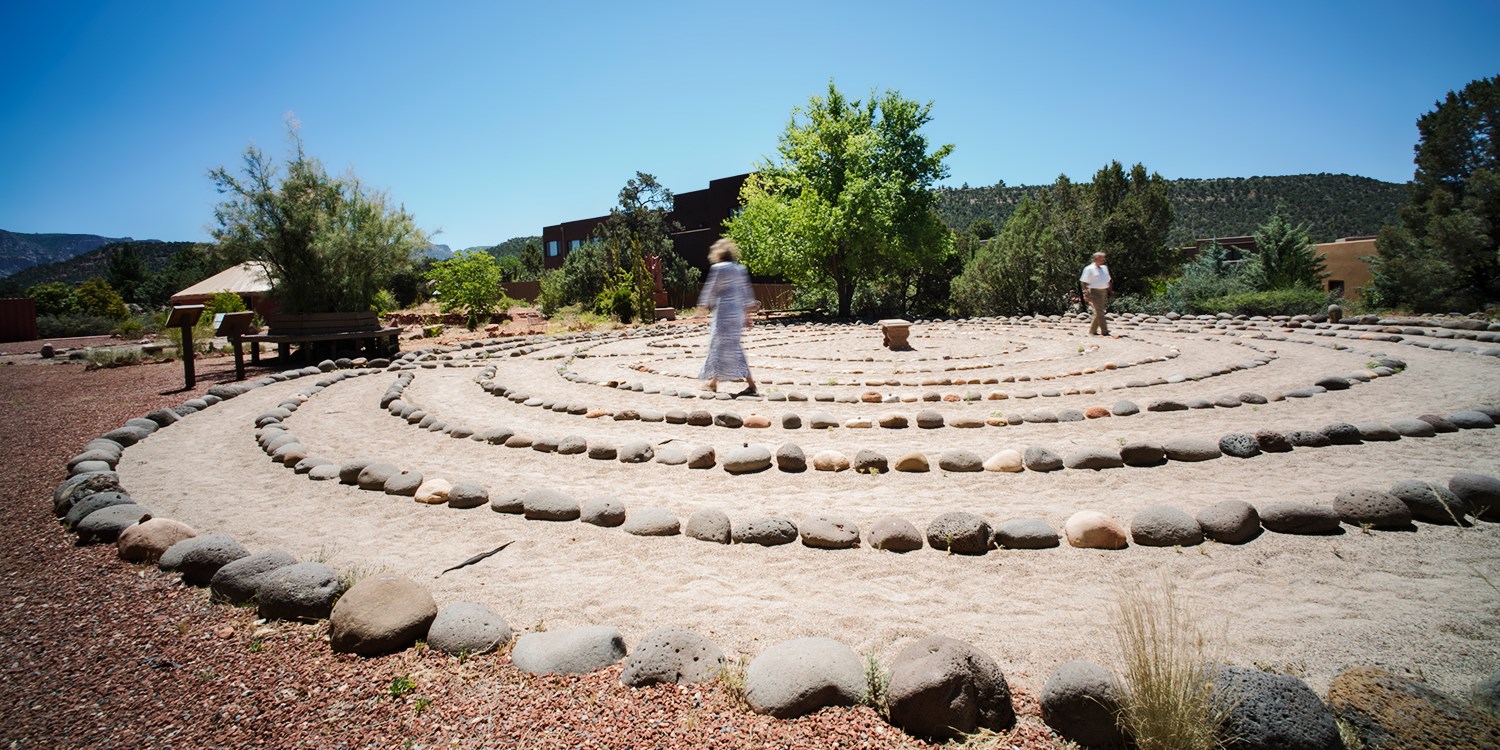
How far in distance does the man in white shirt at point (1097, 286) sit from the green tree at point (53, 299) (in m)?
41.4

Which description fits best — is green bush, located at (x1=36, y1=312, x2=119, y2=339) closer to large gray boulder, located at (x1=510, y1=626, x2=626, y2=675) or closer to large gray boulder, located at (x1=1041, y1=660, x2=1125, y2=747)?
large gray boulder, located at (x1=510, y1=626, x2=626, y2=675)

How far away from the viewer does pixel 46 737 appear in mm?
2592

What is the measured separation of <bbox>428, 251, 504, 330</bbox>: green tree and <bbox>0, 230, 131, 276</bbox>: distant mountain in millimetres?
73200

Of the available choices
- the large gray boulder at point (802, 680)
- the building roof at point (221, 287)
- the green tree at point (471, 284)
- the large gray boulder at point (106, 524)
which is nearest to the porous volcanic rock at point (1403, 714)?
the large gray boulder at point (802, 680)

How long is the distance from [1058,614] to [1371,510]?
245 centimetres

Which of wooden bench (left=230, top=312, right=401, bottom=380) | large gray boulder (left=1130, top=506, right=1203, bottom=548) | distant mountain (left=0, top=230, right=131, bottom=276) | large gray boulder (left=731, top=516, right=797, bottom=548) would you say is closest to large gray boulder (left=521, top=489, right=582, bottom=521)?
large gray boulder (left=731, top=516, right=797, bottom=548)

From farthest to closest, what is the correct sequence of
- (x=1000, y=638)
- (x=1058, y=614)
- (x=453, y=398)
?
1. (x=453, y=398)
2. (x=1058, y=614)
3. (x=1000, y=638)

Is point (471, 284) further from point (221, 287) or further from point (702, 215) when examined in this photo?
point (702, 215)

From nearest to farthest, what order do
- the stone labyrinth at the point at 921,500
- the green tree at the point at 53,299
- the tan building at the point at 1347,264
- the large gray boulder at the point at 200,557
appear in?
the stone labyrinth at the point at 921,500
the large gray boulder at the point at 200,557
the tan building at the point at 1347,264
the green tree at the point at 53,299

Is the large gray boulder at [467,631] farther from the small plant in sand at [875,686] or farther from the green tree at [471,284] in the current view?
the green tree at [471,284]

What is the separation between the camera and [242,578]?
376 centimetres

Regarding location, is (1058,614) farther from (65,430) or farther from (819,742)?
(65,430)

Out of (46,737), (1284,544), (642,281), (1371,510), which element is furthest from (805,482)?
(642,281)

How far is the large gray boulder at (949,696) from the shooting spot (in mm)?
2547
